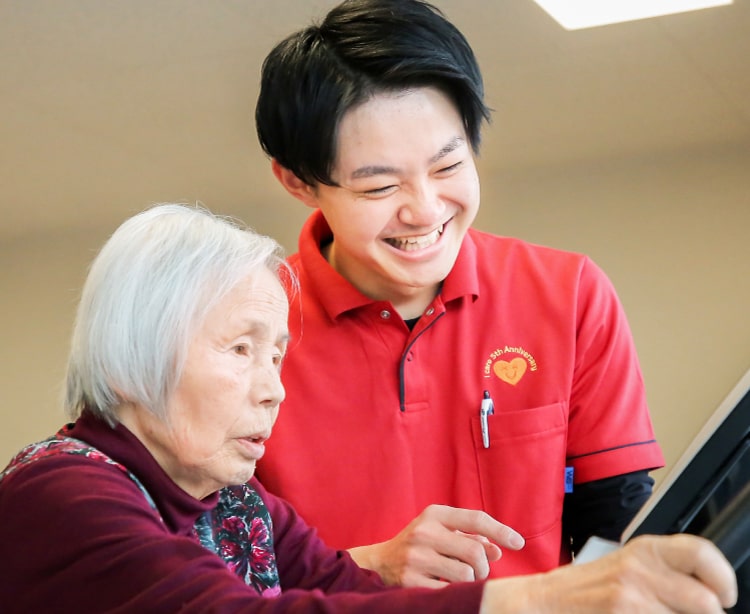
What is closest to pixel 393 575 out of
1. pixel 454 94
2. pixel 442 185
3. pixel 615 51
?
pixel 442 185

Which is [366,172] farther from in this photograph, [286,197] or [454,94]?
[286,197]

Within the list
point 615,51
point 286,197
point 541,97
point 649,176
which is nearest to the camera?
point 615,51

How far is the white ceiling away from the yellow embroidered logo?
3465 millimetres

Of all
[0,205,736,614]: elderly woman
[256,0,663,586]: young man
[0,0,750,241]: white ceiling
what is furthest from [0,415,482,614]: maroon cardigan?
[0,0,750,241]: white ceiling

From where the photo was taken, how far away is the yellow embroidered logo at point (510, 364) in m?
1.70

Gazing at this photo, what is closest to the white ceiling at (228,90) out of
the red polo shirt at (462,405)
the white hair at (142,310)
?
the red polo shirt at (462,405)

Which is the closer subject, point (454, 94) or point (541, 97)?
point (454, 94)

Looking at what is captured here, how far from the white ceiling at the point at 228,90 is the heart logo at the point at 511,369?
3.48 meters

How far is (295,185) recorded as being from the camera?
1.74 m

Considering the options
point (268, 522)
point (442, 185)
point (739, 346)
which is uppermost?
point (442, 185)

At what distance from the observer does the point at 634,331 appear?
7.04m

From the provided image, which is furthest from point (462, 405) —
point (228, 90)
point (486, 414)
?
point (228, 90)

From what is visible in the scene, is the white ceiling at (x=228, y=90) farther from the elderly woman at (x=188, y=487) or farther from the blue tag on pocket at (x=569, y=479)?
the elderly woman at (x=188, y=487)

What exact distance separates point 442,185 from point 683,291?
19.0 ft
